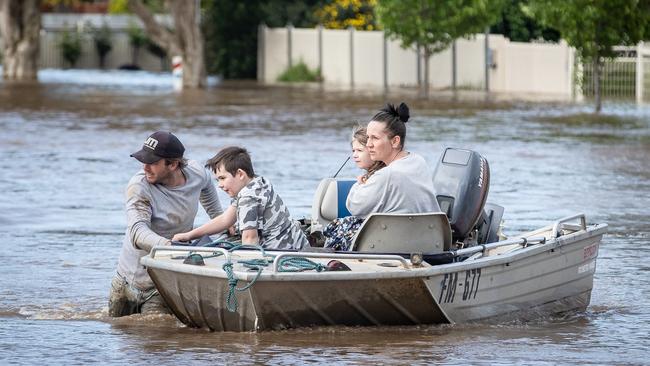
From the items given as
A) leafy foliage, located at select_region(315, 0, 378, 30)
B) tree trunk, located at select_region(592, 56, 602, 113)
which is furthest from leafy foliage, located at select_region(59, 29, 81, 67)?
tree trunk, located at select_region(592, 56, 602, 113)

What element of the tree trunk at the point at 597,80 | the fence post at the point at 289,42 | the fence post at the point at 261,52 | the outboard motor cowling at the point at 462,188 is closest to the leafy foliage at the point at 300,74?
the fence post at the point at 289,42

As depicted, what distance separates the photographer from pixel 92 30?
6500 centimetres

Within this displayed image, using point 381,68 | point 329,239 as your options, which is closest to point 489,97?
point 381,68

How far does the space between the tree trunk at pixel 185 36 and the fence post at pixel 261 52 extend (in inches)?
313

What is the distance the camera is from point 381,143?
9414 millimetres

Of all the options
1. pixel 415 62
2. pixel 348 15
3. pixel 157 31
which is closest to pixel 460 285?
pixel 415 62

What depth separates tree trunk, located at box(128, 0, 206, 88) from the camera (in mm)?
44656

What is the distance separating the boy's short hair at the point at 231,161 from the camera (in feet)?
30.7

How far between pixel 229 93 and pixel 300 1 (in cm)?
1325

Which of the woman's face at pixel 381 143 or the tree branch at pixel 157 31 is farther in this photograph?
the tree branch at pixel 157 31

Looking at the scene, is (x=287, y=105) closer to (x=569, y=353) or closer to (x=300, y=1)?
(x=300, y=1)

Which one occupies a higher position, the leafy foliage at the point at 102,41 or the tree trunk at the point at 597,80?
the leafy foliage at the point at 102,41

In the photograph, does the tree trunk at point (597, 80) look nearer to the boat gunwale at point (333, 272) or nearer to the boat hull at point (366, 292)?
the boat hull at point (366, 292)

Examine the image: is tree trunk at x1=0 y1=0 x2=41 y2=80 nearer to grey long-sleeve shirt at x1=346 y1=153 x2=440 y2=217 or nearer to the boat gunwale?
grey long-sleeve shirt at x1=346 y1=153 x2=440 y2=217
